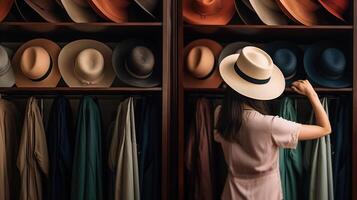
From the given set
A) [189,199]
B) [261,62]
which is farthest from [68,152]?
[261,62]

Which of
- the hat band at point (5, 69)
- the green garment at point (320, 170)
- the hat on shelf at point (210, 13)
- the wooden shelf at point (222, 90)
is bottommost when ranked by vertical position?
the green garment at point (320, 170)

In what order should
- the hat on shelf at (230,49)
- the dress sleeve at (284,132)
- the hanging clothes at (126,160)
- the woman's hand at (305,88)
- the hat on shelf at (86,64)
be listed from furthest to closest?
the hat on shelf at (230,49), the hat on shelf at (86,64), the hanging clothes at (126,160), the woman's hand at (305,88), the dress sleeve at (284,132)

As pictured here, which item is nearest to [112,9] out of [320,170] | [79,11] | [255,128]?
[79,11]

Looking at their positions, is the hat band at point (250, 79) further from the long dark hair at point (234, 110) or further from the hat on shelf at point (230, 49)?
the hat on shelf at point (230, 49)

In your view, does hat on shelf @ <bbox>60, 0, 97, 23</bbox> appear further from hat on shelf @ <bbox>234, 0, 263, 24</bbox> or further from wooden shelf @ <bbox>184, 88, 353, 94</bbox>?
hat on shelf @ <bbox>234, 0, 263, 24</bbox>

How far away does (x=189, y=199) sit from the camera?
2520mm

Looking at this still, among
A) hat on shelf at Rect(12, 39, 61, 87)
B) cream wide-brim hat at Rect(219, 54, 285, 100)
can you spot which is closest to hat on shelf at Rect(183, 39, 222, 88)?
cream wide-brim hat at Rect(219, 54, 285, 100)

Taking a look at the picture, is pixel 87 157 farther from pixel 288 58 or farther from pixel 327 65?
pixel 327 65

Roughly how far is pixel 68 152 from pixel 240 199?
3.00 ft

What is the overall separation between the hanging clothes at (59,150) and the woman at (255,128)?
0.82m

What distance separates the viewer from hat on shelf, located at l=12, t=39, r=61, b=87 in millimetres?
2469

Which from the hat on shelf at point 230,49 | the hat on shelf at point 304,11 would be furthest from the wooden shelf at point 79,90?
the hat on shelf at point 304,11

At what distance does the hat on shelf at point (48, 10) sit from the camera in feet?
8.13

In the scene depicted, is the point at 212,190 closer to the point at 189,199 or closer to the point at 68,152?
the point at 189,199
